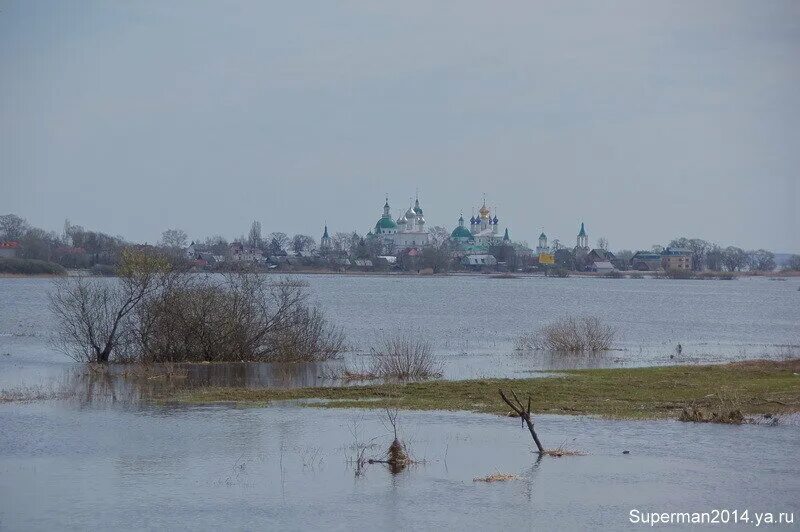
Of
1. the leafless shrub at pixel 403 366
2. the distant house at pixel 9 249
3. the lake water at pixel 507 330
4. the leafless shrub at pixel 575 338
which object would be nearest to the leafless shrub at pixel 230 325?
the lake water at pixel 507 330

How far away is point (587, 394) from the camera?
27.2 metres

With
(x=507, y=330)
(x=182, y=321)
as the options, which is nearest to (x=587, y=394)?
(x=182, y=321)

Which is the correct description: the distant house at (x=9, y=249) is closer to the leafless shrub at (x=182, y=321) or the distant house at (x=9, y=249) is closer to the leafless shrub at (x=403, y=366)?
the leafless shrub at (x=182, y=321)

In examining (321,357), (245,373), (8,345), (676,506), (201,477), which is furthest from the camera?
(8,345)

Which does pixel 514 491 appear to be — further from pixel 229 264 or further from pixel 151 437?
pixel 229 264

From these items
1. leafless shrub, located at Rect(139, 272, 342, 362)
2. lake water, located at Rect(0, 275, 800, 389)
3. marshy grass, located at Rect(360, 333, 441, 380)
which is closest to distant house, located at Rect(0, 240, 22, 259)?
lake water, located at Rect(0, 275, 800, 389)

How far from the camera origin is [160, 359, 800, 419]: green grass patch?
24812mm

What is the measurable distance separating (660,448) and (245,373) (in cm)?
1649

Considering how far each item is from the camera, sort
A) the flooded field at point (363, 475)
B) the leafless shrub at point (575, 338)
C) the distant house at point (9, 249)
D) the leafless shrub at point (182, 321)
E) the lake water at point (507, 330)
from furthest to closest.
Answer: the distant house at point (9, 249) → the leafless shrub at point (575, 338) → the lake water at point (507, 330) → the leafless shrub at point (182, 321) → the flooded field at point (363, 475)

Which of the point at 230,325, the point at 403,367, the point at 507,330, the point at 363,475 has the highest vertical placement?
the point at 230,325

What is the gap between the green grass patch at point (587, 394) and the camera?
24812 mm

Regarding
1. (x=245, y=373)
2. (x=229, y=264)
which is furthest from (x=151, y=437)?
(x=229, y=264)

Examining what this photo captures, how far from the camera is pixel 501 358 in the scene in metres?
41.3

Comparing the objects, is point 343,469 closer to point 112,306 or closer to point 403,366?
point 403,366
